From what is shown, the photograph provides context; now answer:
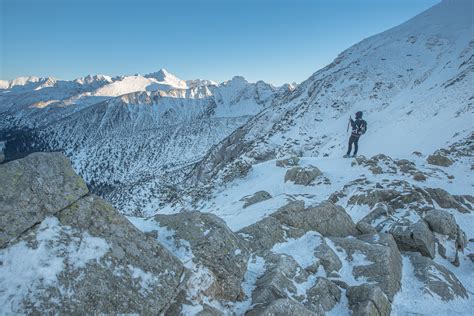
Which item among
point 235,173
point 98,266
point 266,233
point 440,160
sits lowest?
point 235,173

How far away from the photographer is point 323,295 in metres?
7.74

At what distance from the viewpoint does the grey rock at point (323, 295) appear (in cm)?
742

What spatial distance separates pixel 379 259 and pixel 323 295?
282 cm

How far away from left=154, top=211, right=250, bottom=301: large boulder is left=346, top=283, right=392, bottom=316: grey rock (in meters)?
3.08

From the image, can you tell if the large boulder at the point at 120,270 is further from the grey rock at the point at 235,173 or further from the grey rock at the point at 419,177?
the grey rock at the point at 235,173

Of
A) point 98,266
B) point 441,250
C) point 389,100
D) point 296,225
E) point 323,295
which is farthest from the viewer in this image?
point 389,100

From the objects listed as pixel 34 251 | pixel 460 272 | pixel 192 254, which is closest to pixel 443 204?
pixel 460 272

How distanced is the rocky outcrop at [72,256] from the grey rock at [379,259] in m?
6.04

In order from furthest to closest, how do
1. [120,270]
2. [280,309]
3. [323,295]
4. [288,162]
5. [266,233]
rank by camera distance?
1. [288,162]
2. [266,233]
3. [323,295]
4. [280,309]
5. [120,270]

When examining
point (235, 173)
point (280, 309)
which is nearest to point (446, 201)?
point (280, 309)

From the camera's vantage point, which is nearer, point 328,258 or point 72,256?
point 72,256

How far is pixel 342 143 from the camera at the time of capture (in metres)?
37.2

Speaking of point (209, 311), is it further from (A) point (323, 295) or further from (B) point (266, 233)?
(B) point (266, 233)

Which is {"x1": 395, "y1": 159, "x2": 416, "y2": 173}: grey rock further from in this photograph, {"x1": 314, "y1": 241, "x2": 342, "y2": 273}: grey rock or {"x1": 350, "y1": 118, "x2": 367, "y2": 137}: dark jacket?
{"x1": 314, "y1": 241, "x2": 342, "y2": 273}: grey rock
